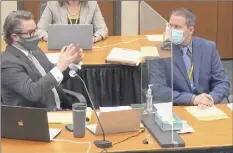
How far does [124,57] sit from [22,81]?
1204 mm

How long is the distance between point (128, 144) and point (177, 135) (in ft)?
0.89

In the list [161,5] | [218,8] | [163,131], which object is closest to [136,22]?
[161,5]

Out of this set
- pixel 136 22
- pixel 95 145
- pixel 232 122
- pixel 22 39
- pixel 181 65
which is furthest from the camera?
pixel 136 22

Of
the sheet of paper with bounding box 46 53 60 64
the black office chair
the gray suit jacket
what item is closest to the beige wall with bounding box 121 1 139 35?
the gray suit jacket

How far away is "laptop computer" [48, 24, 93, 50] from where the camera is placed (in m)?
3.74

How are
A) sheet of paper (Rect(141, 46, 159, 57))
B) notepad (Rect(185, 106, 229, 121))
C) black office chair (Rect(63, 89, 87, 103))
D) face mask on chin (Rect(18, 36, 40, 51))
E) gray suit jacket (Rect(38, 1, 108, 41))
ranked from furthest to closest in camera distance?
gray suit jacket (Rect(38, 1, 108, 41)) → black office chair (Rect(63, 89, 87, 103)) → face mask on chin (Rect(18, 36, 40, 51)) → notepad (Rect(185, 106, 229, 121)) → sheet of paper (Rect(141, 46, 159, 57))

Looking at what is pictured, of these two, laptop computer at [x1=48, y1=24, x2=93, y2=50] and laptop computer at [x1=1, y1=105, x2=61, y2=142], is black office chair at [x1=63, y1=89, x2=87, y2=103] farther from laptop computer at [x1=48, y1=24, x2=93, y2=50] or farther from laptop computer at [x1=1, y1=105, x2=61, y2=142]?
laptop computer at [x1=48, y1=24, x2=93, y2=50]

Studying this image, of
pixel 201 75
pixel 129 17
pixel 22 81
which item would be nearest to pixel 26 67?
pixel 22 81

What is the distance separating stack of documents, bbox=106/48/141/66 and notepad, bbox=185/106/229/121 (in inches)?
35.0

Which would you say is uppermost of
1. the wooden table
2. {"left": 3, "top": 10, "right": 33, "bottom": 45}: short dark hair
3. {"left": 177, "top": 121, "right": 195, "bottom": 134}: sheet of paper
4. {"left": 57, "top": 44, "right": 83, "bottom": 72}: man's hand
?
{"left": 3, "top": 10, "right": 33, "bottom": 45}: short dark hair

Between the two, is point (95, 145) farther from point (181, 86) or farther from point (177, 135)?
point (181, 86)

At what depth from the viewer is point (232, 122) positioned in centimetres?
266

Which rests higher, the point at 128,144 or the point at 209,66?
the point at 209,66

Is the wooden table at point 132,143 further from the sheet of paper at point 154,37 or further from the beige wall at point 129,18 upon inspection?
the beige wall at point 129,18
